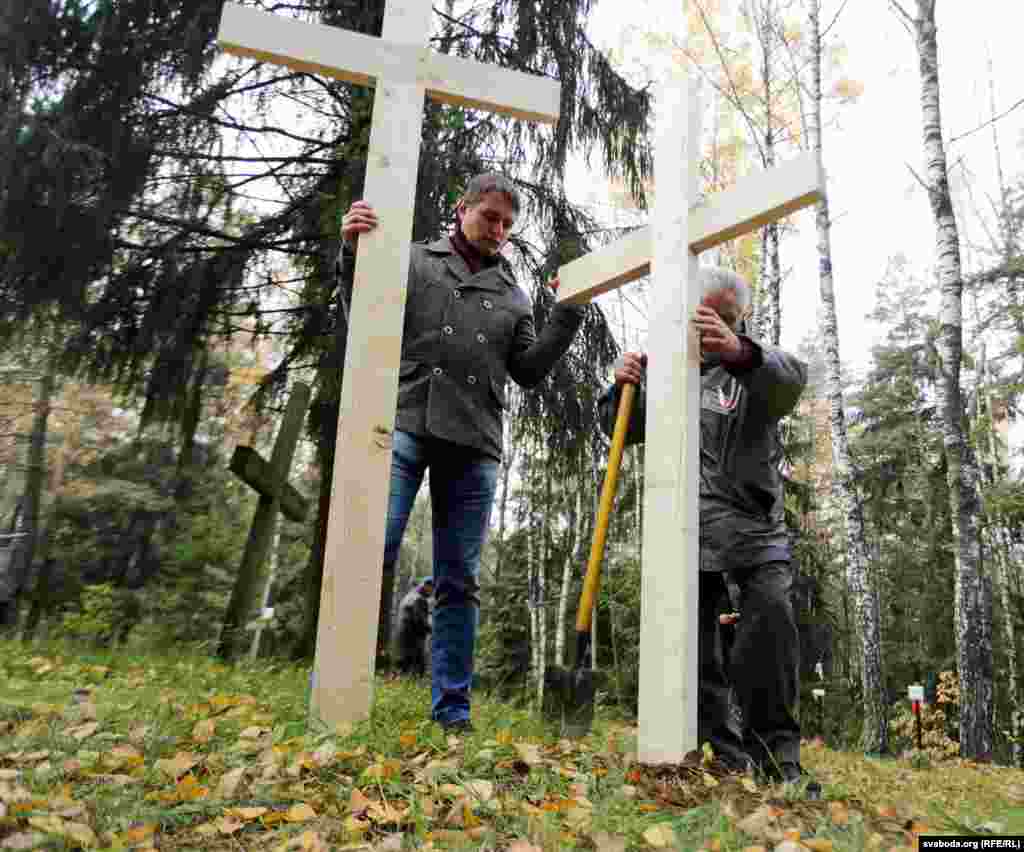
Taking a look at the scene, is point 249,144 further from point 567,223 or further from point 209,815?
Answer: point 209,815

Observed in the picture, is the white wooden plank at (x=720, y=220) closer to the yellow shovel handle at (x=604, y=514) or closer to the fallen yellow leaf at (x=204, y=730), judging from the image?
the yellow shovel handle at (x=604, y=514)

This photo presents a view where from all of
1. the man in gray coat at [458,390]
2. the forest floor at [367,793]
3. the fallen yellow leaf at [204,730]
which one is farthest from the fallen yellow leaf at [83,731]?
the man in gray coat at [458,390]

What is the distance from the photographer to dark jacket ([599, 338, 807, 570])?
2.43 m

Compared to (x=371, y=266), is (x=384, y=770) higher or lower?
lower

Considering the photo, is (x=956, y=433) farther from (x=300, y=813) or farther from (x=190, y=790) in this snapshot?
(x=190, y=790)

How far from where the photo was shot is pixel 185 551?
10.5 m

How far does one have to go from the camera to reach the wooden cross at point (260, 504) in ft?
15.0

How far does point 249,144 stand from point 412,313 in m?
3.27

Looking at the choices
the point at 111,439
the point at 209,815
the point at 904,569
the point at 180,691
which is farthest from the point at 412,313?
the point at 904,569

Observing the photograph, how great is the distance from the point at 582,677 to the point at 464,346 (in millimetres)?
1202

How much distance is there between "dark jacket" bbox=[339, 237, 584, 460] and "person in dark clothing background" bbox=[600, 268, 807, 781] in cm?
39

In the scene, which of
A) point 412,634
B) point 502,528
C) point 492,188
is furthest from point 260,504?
point 502,528

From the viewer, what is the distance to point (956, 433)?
7.40m

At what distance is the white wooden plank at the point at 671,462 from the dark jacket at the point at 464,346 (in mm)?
459
